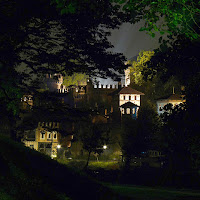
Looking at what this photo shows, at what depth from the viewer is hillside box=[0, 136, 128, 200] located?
1027 centimetres

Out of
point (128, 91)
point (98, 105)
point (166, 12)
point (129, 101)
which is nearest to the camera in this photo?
point (166, 12)

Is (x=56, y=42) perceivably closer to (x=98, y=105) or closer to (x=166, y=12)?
(x=166, y=12)

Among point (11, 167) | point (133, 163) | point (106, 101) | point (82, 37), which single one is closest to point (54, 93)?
point (82, 37)

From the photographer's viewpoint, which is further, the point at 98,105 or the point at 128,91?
the point at 128,91

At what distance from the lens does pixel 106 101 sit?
9744 cm

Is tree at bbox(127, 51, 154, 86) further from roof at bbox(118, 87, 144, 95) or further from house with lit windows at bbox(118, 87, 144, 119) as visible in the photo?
house with lit windows at bbox(118, 87, 144, 119)

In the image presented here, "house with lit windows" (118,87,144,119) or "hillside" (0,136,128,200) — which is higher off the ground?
"house with lit windows" (118,87,144,119)

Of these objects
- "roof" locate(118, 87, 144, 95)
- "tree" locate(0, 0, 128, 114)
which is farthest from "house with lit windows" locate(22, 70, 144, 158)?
"tree" locate(0, 0, 128, 114)

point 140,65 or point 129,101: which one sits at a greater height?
point 140,65

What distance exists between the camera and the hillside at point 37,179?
33.7 ft

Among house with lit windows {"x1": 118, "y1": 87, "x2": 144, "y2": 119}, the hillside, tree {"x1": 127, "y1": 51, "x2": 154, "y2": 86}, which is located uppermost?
tree {"x1": 127, "y1": 51, "x2": 154, "y2": 86}

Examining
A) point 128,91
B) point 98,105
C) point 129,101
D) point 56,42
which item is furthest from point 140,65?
point 56,42

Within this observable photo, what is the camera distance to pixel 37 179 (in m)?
11.4

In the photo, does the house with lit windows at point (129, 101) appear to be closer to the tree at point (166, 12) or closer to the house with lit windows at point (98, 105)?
the house with lit windows at point (98, 105)
